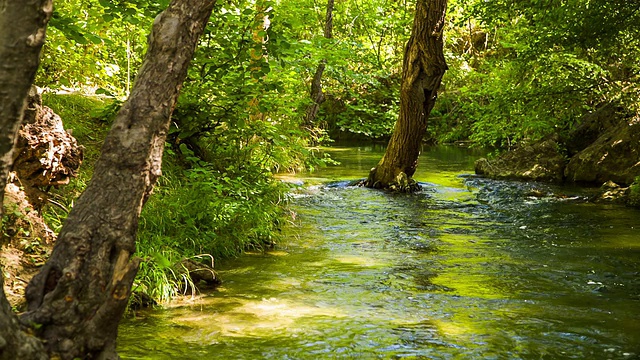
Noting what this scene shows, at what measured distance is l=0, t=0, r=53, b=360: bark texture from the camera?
2.69 metres

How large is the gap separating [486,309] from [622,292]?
162cm

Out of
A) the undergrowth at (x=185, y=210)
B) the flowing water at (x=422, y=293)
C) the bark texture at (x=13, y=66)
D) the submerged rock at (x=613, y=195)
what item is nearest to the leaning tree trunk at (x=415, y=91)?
the flowing water at (x=422, y=293)

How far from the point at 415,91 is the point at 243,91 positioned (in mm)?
6346

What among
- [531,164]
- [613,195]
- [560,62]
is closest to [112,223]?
[613,195]

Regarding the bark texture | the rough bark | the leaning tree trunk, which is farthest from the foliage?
the bark texture

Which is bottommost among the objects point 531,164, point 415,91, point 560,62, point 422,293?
point 422,293

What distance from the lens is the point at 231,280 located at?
693 cm

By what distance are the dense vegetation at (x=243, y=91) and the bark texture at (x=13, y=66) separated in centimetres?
303

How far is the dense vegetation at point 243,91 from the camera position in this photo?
295 inches

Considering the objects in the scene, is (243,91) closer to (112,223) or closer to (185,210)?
(185,210)

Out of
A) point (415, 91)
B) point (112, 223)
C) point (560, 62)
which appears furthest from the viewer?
point (415, 91)

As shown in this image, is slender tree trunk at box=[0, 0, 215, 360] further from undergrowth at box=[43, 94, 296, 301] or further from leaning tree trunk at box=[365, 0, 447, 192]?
leaning tree trunk at box=[365, 0, 447, 192]

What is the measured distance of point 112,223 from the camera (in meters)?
3.52

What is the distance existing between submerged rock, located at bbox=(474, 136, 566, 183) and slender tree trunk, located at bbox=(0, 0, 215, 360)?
1386 cm
